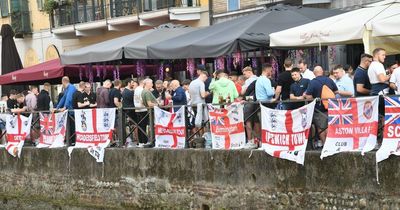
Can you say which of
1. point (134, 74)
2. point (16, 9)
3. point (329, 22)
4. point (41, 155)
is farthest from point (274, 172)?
point (16, 9)

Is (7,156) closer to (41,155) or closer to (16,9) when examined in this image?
(41,155)

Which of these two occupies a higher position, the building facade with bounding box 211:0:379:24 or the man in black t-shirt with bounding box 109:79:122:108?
the building facade with bounding box 211:0:379:24

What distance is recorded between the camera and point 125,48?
2002cm

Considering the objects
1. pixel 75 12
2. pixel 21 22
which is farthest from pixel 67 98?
pixel 21 22

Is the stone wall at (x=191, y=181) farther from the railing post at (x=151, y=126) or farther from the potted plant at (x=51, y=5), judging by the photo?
the potted plant at (x=51, y=5)

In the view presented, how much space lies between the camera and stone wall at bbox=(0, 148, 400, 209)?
40.5ft

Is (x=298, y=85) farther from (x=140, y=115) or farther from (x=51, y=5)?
(x=51, y=5)

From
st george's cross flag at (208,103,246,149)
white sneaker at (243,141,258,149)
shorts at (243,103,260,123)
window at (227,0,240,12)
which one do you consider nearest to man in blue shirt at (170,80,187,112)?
st george's cross flag at (208,103,246,149)

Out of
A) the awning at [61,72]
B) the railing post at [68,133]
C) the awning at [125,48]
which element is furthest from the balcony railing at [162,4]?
the railing post at [68,133]

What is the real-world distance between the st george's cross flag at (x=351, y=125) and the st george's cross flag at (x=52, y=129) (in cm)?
793

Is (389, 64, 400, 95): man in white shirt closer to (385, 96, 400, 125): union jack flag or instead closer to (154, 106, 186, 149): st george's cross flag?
(385, 96, 400, 125): union jack flag

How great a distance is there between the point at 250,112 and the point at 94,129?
4.55 meters

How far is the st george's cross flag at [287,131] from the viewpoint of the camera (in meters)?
13.2

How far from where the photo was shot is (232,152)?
1463 centimetres
